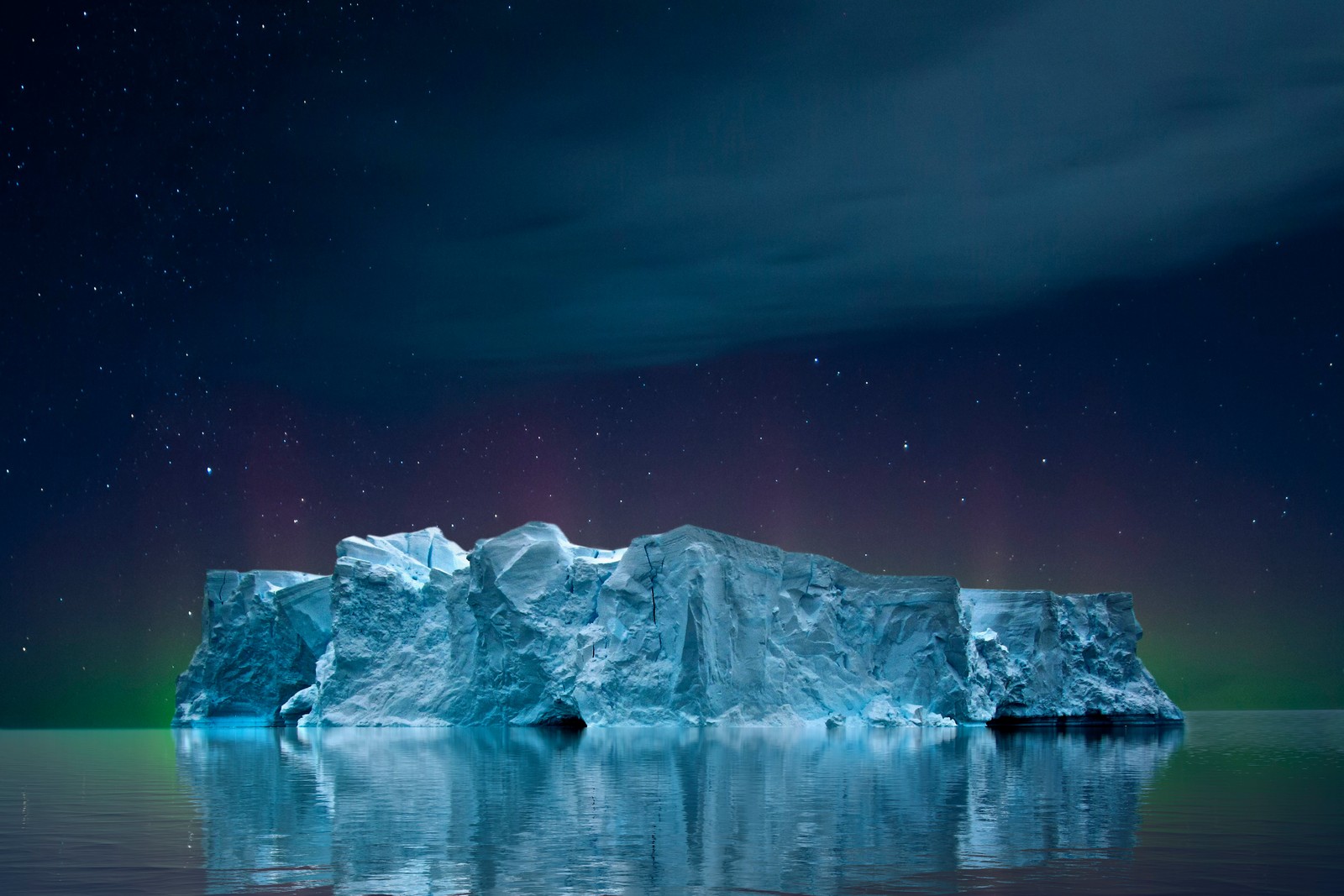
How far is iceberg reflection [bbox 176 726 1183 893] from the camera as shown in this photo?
8.45 meters

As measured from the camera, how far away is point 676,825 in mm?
11305

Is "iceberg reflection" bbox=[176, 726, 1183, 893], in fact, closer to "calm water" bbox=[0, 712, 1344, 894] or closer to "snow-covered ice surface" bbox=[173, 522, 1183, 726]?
"calm water" bbox=[0, 712, 1344, 894]

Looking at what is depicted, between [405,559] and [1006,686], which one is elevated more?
[405,559]

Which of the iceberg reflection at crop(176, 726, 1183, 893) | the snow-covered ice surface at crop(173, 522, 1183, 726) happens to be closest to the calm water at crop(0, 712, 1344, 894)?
the iceberg reflection at crop(176, 726, 1183, 893)

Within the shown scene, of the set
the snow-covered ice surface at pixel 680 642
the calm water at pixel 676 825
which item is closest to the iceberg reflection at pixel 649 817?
the calm water at pixel 676 825

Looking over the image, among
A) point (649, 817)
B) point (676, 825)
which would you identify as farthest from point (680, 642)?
point (676, 825)

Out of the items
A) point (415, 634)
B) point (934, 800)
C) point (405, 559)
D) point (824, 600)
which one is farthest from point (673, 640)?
point (934, 800)

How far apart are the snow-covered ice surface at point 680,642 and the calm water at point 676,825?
15615 millimetres

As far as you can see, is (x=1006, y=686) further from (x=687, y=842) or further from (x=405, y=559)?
(x=687, y=842)

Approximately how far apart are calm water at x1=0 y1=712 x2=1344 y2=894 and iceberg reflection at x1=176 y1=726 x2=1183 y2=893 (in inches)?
1.8

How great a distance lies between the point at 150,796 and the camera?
1588cm

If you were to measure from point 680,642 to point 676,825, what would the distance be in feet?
89.6

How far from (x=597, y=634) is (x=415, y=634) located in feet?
28.4

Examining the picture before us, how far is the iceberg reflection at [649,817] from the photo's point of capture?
845 centimetres
